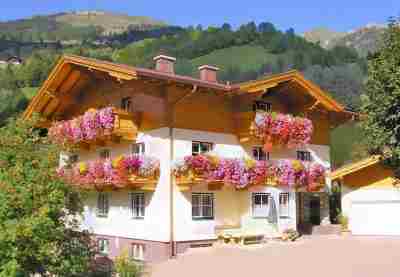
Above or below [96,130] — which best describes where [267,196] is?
below

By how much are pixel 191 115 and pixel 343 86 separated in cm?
4896

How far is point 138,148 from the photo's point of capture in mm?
25312

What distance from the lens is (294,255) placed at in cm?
2161

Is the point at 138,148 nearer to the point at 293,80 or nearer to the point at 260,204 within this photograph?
the point at 260,204

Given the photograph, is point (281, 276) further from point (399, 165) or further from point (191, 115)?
point (191, 115)

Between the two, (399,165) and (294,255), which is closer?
(399,165)

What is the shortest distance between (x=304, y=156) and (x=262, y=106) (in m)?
4.20

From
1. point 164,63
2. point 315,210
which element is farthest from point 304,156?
point 164,63

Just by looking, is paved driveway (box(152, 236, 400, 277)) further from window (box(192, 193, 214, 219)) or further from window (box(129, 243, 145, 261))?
window (box(129, 243, 145, 261))

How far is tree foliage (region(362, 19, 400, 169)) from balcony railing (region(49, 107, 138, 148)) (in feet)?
42.2

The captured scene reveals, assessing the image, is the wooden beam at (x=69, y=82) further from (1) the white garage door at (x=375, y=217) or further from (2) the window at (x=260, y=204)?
(1) the white garage door at (x=375, y=217)

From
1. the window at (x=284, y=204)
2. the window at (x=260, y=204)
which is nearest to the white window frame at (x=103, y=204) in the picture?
the window at (x=260, y=204)

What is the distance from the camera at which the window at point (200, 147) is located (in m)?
24.7

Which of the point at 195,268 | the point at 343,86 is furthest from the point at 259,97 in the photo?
the point at 343,86
